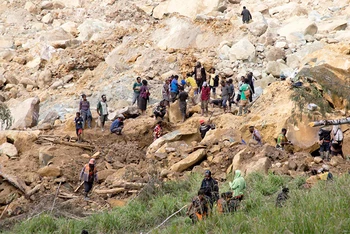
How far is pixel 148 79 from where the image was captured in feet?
67.1

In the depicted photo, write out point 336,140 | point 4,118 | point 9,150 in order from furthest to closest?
point 4,118 < point 9,150 < point 336,140

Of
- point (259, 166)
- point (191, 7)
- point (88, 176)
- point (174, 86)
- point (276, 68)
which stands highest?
point (191, 7)

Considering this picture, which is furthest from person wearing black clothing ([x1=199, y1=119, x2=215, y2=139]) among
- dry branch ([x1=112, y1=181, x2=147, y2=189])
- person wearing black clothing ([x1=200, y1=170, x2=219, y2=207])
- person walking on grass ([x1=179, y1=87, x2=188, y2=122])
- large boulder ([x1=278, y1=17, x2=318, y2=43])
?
large boulder ([x1=278, y1=17, x2=318, y2=43])

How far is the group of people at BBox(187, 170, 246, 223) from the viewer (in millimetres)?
8789

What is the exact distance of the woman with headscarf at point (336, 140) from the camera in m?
12.9

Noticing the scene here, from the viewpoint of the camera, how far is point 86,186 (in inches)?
507

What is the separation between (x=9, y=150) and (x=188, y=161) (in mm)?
4968

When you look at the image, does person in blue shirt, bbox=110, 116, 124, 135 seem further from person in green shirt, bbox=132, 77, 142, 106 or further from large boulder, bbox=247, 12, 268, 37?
large boulder, bbox=247, 12, 268, 37

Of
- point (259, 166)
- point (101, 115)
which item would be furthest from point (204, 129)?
point (259, 166)

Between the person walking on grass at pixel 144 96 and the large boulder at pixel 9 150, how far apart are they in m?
3.93

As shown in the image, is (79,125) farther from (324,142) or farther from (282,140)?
Answer: (324,142)

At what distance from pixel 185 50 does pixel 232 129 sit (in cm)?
733

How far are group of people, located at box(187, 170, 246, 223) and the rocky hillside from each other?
Result: 288 centimetres

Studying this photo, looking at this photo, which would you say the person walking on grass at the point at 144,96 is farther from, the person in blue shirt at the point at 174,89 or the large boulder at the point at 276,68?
the large boulder at the point at 276,68
